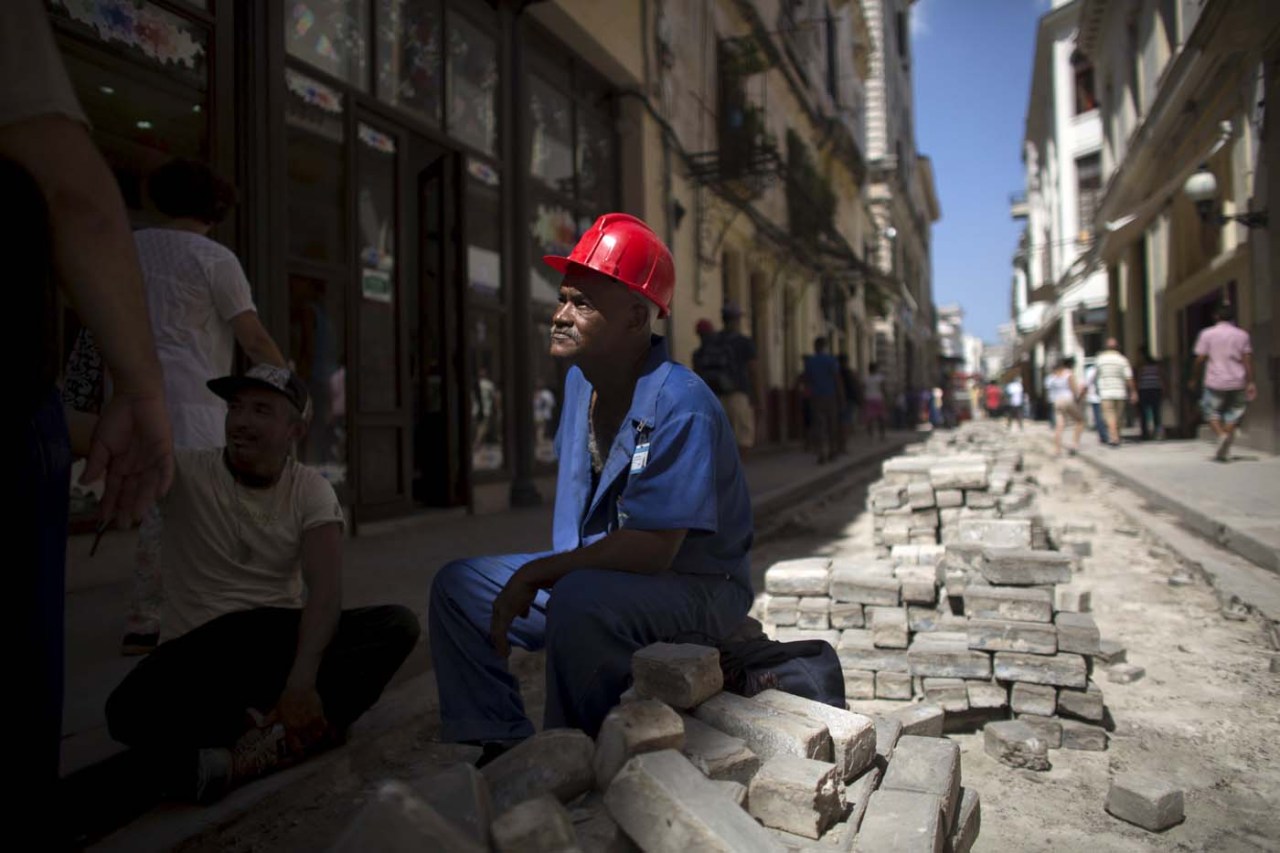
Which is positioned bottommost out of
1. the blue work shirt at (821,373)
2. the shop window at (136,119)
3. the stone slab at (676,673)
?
the stone slab at (676,673)

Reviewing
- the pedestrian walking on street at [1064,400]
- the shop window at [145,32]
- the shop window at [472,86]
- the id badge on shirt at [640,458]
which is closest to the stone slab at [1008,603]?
the id badge on shirt at [640,458]

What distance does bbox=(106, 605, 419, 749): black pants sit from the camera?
233 cm

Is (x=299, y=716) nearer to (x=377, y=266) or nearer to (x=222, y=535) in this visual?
(x=222, y=535)

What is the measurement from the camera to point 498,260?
8.12m

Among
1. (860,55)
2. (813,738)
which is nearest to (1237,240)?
(813,738)

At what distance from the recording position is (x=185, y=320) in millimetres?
3158

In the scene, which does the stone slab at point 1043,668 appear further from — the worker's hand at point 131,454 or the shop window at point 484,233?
the shop window at point 484,233

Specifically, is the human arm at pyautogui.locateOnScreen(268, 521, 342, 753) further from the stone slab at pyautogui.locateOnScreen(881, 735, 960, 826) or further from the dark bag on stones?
the stone slab at pyautogui.locateOnScreen(881, 735, 960, 826)

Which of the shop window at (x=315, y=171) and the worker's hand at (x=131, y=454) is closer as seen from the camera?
the worker's hand at (x=131, y=454)

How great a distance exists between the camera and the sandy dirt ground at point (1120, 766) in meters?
2.14

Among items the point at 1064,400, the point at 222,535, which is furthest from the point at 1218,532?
the point at 1064,400

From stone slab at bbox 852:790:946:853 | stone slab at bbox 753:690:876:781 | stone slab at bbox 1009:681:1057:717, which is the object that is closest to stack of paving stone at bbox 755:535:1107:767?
stone slab at bbox 1009:681:1057:717

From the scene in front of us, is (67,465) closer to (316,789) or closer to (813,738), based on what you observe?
(316,789)

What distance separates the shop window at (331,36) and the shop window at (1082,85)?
29.6 metres
